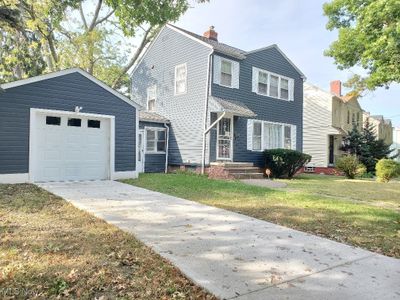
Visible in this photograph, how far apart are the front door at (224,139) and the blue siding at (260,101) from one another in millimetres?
284

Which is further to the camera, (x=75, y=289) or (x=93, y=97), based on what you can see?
(x=93, y=97)

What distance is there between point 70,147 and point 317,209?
8692 millimetres

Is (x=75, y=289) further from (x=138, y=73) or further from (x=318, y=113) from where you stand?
(x=318, y=113)

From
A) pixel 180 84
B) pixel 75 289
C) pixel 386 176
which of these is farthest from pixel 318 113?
pixel 75 289

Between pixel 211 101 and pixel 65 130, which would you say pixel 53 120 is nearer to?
pixel 65 130

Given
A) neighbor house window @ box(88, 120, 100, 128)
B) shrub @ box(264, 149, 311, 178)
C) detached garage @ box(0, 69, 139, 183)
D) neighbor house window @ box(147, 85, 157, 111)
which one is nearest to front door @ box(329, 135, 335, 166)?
shrub @ box(264, 149, 311, 178)

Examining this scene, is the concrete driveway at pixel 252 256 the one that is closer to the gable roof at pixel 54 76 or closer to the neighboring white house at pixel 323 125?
the gable roof at pixel 54 76

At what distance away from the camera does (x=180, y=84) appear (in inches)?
672

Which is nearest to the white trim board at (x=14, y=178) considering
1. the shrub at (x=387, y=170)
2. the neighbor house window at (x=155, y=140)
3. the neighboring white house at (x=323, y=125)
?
the neighbor house window at (x=155, y=140)

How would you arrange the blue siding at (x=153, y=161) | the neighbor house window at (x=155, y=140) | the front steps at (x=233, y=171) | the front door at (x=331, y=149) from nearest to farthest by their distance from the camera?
the front steps at (x=233, y=171)
the blue siding at (x=153, y=161)
the neighbor house window at (x=155, y=140)
the front door at (x=331, y=149)

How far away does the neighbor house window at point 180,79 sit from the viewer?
55.1 feet

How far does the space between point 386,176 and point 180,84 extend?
39.3 feet

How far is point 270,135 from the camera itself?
18.7 meters

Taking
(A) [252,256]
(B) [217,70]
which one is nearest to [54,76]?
(B) [217,70]
